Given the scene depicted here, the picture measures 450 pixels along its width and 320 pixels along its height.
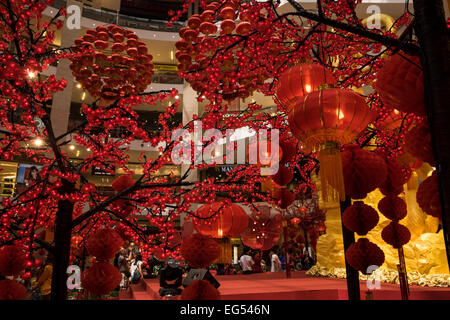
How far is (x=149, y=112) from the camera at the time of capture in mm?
18922

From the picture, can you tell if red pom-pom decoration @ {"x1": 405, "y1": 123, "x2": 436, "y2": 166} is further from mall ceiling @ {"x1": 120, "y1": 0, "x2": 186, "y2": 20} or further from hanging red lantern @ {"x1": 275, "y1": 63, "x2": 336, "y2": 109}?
mall ceiling @ {"x1": 120, "y1": 0, "x2": 186, "y2": 20}

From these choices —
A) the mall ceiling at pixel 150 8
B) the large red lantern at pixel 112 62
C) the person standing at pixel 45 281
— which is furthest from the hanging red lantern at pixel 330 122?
the mall ceiling at pixel 150 8

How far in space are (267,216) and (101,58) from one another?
5.63 meters

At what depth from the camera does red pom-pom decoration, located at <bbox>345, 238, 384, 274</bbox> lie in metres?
2.91

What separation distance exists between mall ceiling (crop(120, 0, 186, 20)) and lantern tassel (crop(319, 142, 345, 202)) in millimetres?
18624

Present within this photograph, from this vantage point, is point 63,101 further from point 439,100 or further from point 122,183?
point 439,100

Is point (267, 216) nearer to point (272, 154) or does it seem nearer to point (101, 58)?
point (272, 154)

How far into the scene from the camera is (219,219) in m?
3.83

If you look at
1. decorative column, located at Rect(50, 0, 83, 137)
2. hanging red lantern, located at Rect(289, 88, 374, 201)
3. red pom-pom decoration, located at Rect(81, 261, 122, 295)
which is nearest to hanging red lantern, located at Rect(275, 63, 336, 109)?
hanging red lantern, located at Rect(289, 88, 374, 201)

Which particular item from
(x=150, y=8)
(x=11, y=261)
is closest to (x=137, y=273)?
(x=11, y=261)

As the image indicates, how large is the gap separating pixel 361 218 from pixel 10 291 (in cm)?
332

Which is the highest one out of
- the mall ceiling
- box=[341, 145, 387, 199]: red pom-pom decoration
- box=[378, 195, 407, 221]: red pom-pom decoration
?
the mall ceiling
